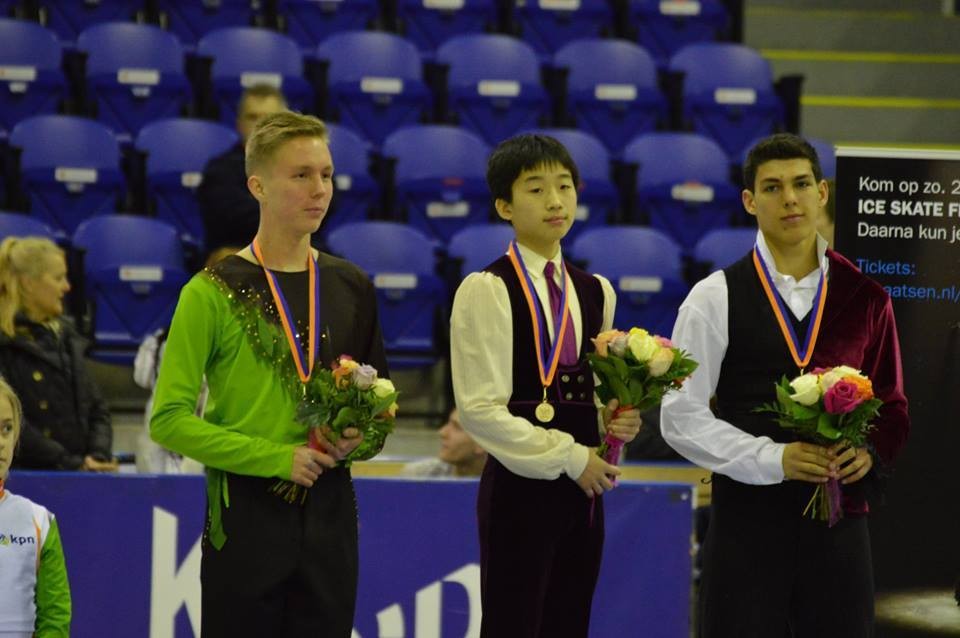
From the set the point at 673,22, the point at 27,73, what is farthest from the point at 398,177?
the point at 673,22

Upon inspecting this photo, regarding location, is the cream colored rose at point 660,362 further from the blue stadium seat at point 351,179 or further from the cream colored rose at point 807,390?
the blue stadium seat at point 351,179

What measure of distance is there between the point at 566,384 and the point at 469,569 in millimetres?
1730

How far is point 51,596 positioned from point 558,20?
8.05 m

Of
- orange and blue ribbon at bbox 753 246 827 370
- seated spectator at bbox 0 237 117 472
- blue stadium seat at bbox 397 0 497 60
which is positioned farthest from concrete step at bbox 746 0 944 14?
orange and blue ribbon at bbox 753 246 827 370

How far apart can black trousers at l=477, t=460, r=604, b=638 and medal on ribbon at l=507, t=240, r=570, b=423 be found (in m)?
0.21

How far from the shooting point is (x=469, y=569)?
221 inches

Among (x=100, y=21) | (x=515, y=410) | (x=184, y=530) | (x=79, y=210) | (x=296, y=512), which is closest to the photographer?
(x=296, y=512)

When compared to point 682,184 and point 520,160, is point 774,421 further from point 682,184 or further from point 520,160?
point 682,184

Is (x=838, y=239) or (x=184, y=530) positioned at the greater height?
(x=838, y=239)

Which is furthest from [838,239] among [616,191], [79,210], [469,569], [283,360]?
[79,210]

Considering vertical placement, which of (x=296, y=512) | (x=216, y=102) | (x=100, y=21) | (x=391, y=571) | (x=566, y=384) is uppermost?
(x=100, y=21)

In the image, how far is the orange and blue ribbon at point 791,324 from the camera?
4086 millimetres

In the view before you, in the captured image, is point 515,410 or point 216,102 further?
point 216,102

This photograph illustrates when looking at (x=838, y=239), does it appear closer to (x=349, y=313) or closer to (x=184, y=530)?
(x=349, y=313)
